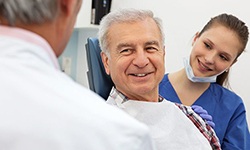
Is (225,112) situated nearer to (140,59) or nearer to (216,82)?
(216,82)

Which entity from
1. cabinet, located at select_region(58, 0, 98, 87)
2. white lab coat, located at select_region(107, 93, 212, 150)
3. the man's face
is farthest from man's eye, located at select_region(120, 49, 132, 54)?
cabinet, located at select_region(58, 0, 98, 87)

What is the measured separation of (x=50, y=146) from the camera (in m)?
0.44

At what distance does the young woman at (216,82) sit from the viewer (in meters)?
1.36

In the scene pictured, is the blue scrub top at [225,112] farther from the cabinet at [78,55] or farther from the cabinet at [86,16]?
the cabinet at [78,55]

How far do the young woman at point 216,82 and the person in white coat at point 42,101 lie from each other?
0.95m

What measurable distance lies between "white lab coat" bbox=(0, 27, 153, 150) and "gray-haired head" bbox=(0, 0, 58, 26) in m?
0.02

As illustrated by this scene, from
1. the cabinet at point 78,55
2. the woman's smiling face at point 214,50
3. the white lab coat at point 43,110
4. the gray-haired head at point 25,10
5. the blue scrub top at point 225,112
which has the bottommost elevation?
the cabinet at point 78,55

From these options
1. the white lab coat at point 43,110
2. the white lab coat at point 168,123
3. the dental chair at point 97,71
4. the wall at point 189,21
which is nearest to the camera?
the white lab coat at point 43,110

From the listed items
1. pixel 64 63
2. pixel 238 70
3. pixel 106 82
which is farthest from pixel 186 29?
pixel 64 63

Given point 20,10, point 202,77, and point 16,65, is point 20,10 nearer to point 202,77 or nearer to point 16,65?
point 16,65

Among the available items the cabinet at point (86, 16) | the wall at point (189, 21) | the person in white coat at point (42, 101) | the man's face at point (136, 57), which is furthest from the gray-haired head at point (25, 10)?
the cabinet at point (86, 16)

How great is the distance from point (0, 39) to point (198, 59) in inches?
44.9

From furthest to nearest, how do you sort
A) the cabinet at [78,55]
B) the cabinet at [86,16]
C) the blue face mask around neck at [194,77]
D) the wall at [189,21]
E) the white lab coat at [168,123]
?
the cabinet at [78,55]
the cabinet at [86,16]
the wall at [189,21]
the blue face mask around neck at [194,77]
the white lab coat at [168,123]

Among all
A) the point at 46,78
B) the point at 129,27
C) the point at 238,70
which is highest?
the point at 46,78
